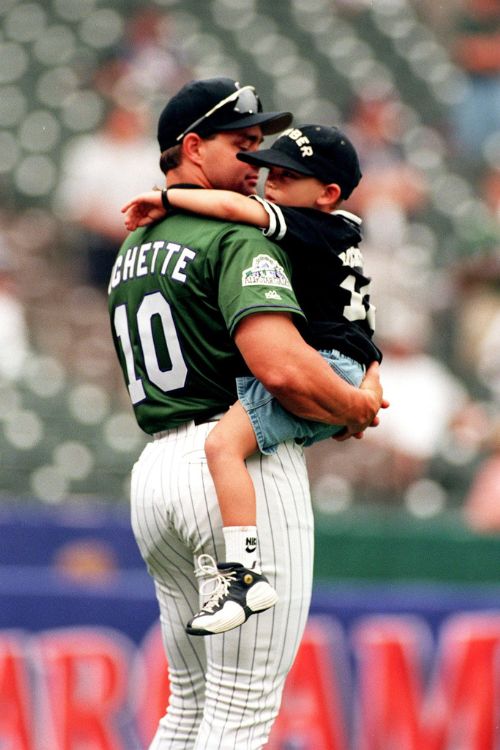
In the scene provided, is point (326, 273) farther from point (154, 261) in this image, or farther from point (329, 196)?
point (154, 261)

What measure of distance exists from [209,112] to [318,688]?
3252 mm

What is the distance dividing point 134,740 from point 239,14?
943cm

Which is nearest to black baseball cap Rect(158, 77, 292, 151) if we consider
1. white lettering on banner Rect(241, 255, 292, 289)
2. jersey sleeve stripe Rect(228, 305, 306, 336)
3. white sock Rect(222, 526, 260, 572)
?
white lettering on banner Rect(241, 255, 292, 289)

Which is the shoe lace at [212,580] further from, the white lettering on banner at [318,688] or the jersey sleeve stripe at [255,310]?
the white lettering on banner at [318,688]

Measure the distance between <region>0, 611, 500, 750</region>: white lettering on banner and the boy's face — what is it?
2920 mm

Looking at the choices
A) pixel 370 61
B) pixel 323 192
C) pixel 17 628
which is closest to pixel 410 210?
pixel 370 61

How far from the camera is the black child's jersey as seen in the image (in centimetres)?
351

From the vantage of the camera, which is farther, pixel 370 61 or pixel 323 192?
pixel 370 61

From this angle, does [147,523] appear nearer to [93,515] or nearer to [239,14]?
[93,515]

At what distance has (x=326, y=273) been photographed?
11.8 feet

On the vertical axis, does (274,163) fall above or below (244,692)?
above

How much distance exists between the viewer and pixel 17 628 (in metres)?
→ 6.32

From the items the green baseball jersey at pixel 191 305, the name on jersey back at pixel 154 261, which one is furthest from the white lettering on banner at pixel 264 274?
the name on jersey back at pixel 154 261

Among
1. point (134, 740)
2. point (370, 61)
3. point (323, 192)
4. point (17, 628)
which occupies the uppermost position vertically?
point (370, 61)
